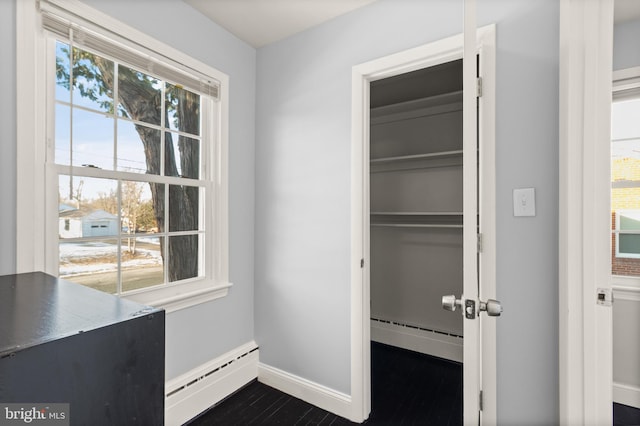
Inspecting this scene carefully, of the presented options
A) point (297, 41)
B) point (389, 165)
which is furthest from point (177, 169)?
point (389, 165)

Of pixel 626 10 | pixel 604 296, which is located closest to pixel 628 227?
pixel 604 296

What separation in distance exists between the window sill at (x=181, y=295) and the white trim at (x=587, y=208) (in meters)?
1.94

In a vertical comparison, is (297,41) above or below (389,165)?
above

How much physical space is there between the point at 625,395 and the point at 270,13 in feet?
9.90

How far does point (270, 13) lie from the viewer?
2.03 metres

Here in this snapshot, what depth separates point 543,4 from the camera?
1.41m

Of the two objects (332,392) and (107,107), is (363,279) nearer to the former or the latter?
(332,392)

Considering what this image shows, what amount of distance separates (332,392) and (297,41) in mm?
2428

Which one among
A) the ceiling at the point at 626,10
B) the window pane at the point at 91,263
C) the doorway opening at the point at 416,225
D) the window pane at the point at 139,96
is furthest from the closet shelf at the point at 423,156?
the window pane at the point at 91,263

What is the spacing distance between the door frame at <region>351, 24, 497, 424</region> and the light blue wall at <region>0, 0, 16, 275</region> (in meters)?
1.63

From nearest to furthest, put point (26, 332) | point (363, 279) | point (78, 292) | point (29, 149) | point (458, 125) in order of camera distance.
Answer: point (26, 332), point (78, 292), point (29, 149), point (363, 279), point (458, 125)

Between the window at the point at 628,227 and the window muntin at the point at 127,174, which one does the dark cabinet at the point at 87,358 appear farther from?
the window at the point at 628,227

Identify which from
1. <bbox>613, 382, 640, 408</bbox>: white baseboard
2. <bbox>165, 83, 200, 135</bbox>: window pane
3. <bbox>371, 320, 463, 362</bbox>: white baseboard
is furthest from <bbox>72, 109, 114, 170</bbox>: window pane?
<bbox>613, 382, 640, 408</bbox>: white baseboard

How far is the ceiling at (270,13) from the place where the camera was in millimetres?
1931
